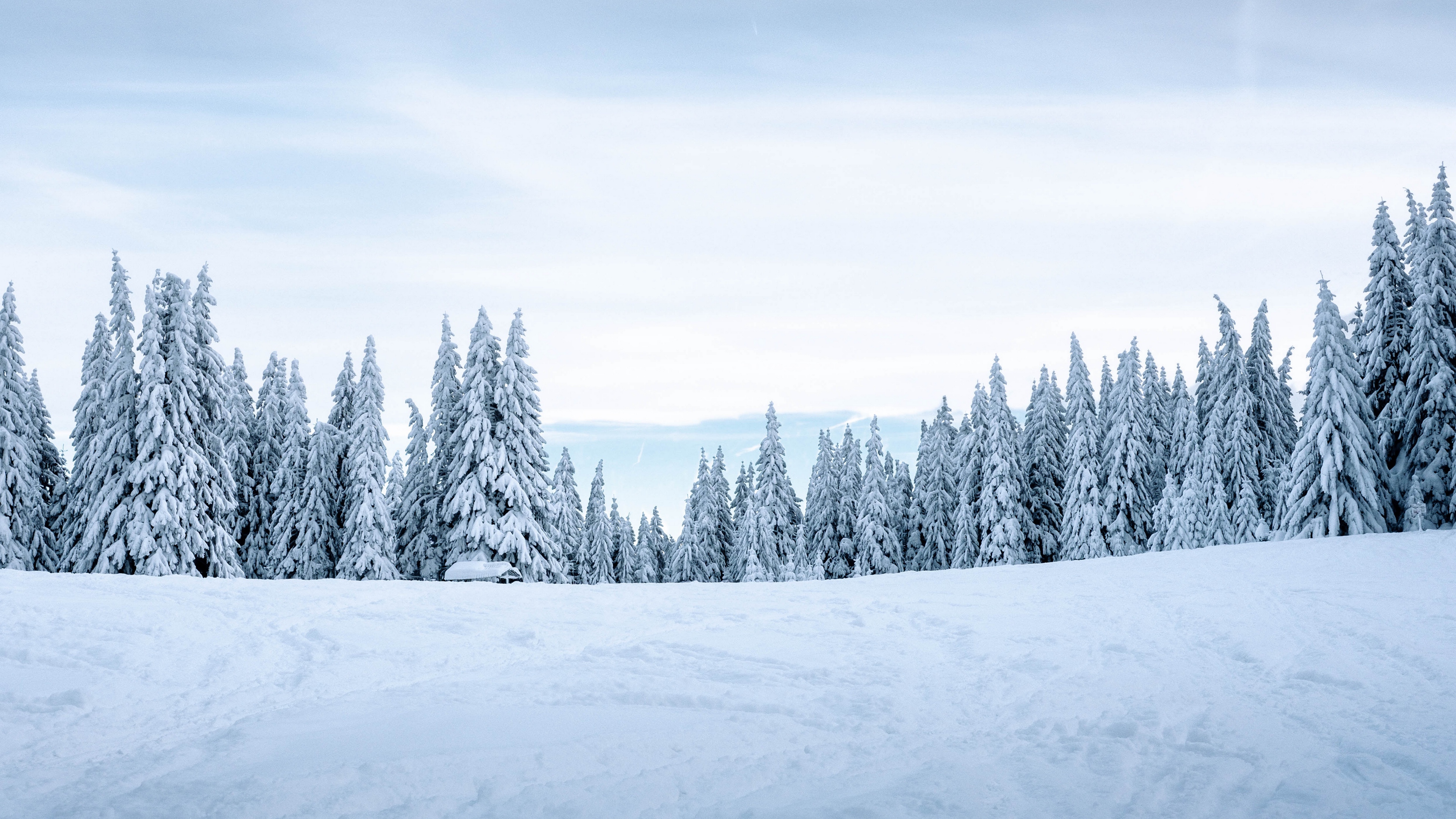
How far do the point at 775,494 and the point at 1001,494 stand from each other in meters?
17.5

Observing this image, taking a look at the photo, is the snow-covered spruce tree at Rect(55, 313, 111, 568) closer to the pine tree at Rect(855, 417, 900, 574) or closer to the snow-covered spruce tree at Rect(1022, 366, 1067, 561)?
the pine tree at Rect(855, 417, 900, 574)

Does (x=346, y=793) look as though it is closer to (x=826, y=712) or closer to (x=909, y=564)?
(x=826, y=712)

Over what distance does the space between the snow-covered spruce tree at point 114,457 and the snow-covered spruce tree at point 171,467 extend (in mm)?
390

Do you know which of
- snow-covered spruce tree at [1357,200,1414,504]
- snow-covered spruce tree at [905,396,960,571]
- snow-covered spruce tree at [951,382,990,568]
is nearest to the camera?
snow-covered spruce tree at [1357,200,1414,504]

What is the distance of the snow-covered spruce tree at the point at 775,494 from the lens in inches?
2340

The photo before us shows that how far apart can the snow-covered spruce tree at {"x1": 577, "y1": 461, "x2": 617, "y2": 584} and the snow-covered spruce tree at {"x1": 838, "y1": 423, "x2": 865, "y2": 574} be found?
46.7ft

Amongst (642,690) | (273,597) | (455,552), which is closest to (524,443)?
(455,552)

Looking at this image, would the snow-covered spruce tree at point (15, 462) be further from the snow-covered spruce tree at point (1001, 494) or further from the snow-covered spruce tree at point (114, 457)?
the snow-covered spruce tree at point (1001, 494)

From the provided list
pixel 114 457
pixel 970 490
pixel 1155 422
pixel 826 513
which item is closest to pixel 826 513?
pixel 826 513

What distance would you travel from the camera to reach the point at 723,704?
1027 centimetres

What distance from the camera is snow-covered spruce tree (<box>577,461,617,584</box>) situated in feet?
209

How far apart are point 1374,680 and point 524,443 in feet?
104

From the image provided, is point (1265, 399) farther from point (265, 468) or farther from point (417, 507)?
point (265, 468)

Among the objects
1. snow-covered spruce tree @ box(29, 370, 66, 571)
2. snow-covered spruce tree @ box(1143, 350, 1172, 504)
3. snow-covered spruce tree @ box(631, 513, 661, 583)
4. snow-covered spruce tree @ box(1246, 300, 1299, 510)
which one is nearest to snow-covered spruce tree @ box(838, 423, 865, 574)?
snow-covered spruce tree @ box(631, 513, 661, 583)
